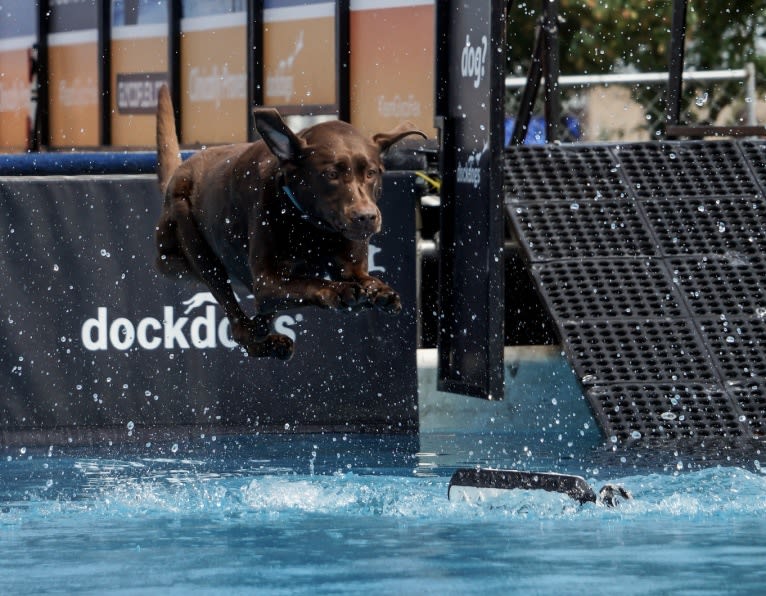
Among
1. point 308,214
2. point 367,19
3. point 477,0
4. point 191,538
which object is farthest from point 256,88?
point 191,538

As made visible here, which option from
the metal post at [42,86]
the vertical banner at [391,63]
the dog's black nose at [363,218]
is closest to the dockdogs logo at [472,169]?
the dog's black nose at [363,218]

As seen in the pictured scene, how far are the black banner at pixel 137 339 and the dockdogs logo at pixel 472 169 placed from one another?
123 centimetres

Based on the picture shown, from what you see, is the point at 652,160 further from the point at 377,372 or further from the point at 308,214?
the point at 308,214

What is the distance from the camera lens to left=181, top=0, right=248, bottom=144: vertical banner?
10594 millimetres

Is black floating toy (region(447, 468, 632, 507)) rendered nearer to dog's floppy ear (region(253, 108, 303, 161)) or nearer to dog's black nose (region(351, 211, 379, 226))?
dog's black nose (region(351, 211, 379, 226))

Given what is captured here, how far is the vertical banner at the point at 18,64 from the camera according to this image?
1148cm

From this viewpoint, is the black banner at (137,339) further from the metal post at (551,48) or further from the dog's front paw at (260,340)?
the dog's front paw at (260,340)

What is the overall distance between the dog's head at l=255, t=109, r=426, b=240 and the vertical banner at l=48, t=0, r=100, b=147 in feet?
15.1

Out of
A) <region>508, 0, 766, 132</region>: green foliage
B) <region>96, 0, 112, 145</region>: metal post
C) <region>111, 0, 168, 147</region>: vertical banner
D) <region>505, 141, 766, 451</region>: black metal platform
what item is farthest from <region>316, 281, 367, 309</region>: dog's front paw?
<region>508, 0, 766, 132</region>: green foliage

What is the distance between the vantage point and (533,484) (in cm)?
661

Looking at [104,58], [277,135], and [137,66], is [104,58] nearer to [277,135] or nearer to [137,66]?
[137,66]

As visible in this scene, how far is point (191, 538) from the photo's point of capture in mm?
6219

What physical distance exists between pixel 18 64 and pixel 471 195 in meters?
4.67

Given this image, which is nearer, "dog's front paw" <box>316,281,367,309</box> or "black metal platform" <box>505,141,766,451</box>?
"dog's front paw" <box>316,281,367,309</box>
